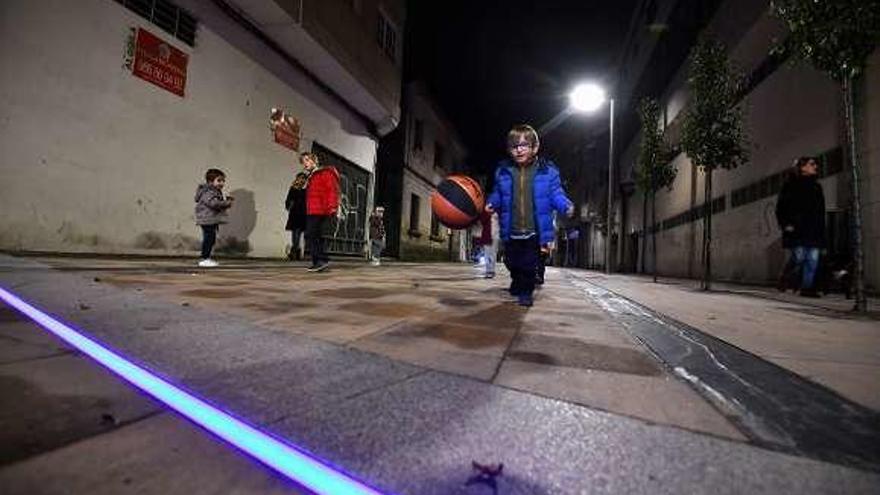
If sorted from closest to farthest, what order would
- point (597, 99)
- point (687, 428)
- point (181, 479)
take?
1. point (181, 479)
2. point (687, 428)
3. point (597, 99)

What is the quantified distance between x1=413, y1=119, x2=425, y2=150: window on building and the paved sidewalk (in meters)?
19.5

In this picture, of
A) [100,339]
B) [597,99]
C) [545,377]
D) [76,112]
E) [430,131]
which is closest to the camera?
[545,377]

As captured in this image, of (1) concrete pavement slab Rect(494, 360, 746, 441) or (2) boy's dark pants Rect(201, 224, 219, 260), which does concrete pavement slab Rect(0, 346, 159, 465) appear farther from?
(2) boy's dark pants Rect(201, 224, 219, 260)

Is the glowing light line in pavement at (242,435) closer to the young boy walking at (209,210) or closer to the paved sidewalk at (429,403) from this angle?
the paved sidewalk at (429,403)

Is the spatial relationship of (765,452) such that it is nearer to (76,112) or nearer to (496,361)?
(496,361)

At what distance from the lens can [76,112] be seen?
6.74m

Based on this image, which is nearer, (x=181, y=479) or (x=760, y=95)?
(x=181, y=479)

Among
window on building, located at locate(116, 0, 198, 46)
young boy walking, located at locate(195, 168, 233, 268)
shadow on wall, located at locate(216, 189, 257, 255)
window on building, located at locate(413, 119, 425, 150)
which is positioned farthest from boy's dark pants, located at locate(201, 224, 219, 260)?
window on building, located at locate(413, 119, 425, 150)

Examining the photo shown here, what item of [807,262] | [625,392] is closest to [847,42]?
[807,262]

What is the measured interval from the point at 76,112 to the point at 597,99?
1341 cm

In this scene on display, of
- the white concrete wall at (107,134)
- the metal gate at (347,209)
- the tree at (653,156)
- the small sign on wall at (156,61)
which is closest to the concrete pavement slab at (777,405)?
the white concrete wall at (107,134)

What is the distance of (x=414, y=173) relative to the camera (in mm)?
21859

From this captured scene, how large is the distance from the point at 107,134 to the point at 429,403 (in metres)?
7.57

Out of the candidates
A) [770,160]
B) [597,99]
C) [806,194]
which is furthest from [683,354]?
[597,99]
